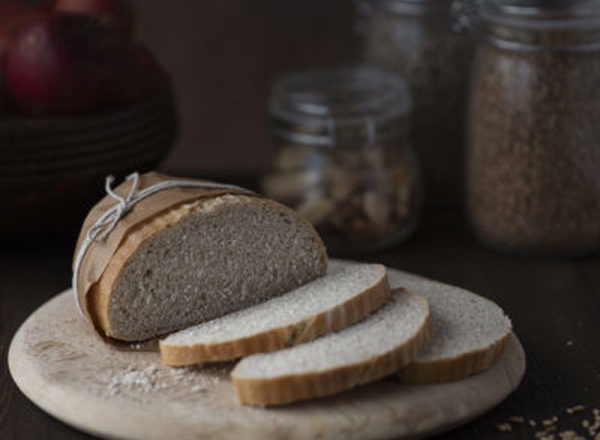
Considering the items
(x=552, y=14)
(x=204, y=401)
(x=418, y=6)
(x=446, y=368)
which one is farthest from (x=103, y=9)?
(x=446, y=368)

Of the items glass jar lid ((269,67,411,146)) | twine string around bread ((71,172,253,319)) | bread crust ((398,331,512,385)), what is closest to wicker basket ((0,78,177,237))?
glass jar lid ((269,67,411,146))

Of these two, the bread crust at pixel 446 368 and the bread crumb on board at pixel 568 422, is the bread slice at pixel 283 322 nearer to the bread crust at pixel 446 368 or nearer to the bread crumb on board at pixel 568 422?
the bread crust at pixel 446 368

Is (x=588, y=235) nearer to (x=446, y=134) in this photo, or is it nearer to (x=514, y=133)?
(x=514, y=133)

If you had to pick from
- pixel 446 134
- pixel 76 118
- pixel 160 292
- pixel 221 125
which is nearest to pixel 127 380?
pixel 160 292

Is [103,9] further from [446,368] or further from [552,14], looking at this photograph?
[446,368]

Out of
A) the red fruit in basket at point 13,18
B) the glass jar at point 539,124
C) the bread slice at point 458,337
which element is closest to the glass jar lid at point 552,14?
the glass jar at point 539,124
